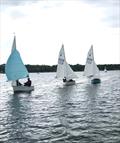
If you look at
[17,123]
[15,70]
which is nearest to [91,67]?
[15,70]

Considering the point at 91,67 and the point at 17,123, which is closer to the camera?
the point at 17,123

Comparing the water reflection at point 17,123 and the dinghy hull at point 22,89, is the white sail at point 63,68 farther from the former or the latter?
the water reflection at point 17,123

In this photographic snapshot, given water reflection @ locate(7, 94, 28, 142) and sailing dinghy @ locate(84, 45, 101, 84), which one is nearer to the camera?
water reflection @ locate(7, 94, 28, 142)

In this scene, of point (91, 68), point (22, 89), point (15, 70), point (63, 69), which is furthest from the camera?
Result: point (91, 68)

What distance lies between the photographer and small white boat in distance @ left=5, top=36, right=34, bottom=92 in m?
56.6

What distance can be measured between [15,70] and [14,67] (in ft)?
1.62

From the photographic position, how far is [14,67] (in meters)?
57.1

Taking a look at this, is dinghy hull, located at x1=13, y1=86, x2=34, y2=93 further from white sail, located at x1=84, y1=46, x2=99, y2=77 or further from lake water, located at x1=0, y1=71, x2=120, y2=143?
white sail, located at x1=84, y1=46, x2=99, y2=77

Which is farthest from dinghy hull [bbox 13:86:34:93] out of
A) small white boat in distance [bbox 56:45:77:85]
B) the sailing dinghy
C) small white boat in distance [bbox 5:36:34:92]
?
the sailing dinghy

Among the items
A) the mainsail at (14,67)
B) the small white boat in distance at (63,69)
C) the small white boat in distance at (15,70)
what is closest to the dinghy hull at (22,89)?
the small white boat in distance at (15,70)

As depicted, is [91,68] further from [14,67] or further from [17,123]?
[17,123]

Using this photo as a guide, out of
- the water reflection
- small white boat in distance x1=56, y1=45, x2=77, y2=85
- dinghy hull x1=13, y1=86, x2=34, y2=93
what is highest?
small white boat in distance x1=56, y1=45, x2=77, y2=85

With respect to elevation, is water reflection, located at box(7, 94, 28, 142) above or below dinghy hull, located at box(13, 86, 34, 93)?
below

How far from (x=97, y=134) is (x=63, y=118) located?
24.3 feet
